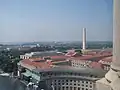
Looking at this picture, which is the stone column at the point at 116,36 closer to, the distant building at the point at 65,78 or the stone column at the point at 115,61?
the stone column at the point at 115,61

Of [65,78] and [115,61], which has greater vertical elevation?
[115,61]

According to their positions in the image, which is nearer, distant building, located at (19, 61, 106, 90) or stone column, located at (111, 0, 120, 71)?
stone column, located at (111, 0, 120, 71)

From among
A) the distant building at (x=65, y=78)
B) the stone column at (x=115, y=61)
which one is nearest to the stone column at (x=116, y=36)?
the stone column at (x=115, y=61)

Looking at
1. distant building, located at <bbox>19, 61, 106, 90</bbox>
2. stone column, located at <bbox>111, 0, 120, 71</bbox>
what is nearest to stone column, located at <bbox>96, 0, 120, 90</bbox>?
stone column, located at <bbox>111, 0, 120, 71</bbox>

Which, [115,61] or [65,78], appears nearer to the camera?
[115,61]

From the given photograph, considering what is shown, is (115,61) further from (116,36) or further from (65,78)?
(65,78)

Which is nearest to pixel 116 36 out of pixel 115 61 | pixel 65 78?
pixel 115 61

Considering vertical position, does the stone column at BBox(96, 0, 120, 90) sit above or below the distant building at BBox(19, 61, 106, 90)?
above

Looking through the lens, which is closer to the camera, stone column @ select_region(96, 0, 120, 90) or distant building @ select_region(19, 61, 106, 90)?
stone column @ select_region(96, 0, 120, 90)

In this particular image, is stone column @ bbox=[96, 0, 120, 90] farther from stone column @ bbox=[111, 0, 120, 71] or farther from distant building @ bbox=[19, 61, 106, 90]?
distant building @ bbox=[19, 61, 106, 90]

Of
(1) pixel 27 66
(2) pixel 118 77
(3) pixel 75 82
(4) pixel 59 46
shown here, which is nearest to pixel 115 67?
(2) pixel 118 77

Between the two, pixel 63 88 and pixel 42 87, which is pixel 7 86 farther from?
pixel 63 88

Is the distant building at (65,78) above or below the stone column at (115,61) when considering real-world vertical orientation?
below

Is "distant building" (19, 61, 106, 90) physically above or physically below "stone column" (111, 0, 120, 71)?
below
